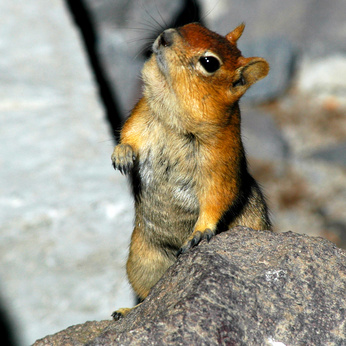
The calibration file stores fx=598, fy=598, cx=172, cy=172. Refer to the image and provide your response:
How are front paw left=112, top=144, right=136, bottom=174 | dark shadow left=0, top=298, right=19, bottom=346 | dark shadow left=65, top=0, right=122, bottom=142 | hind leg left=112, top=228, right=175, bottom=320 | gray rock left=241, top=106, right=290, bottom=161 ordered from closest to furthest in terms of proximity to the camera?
front paw left=112, top=144, right=136, bottom=174 → hind leg left=112, top=228, right=175, bottom=320 → dark shadow left=0, top=298, right=19, bottom=346 → dark shadow left=65, top=0, right=122, bottom=142 → gray rock left=241, top=106, right=290, bottom=161

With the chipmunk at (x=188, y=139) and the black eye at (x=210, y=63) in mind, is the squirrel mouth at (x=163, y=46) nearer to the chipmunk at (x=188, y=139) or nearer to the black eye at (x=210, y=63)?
the chipmunk at (x=188, y=139)

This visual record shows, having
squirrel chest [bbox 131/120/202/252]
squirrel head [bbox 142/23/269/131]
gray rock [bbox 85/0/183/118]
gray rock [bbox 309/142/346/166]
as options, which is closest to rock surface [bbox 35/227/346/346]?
squirrel chest [bbox 131/120/202/252]

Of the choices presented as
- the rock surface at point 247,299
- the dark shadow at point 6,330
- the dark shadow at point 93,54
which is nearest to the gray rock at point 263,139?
the dark shadow at point 93,54

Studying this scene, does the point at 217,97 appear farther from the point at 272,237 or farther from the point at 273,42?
the point at 273,42

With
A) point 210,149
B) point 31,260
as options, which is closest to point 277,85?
point 31,260

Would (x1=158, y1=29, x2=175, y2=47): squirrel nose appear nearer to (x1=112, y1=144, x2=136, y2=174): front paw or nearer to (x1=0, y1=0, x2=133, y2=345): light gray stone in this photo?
(x1=112, y1=144, x2=136, y2=174): front paw
